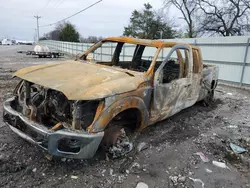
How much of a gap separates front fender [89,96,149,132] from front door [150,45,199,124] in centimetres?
28

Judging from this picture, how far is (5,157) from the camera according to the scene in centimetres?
316

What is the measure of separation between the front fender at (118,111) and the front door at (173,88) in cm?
28

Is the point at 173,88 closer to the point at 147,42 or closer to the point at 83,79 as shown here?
the point at 147,42

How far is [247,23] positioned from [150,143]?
27.7 metres

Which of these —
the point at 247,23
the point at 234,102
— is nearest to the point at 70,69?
the point at 234,102

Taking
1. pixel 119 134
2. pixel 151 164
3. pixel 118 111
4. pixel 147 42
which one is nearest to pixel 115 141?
pixel 119 134

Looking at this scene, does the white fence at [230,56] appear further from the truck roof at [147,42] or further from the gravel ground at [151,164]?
the gravel ground at [151,164]

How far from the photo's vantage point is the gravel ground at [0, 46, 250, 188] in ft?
9.11

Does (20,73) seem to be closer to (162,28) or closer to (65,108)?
(65,108)

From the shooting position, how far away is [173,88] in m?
3.96

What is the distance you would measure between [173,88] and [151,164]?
150 centimetres

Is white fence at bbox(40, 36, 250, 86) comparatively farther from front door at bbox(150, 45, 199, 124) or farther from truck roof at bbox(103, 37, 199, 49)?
front door at bbox(150, 45, 199, 124)

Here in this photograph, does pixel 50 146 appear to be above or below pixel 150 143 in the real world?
above

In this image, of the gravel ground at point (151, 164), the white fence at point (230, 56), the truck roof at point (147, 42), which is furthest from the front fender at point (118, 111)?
the white fence at point (230, 56)
